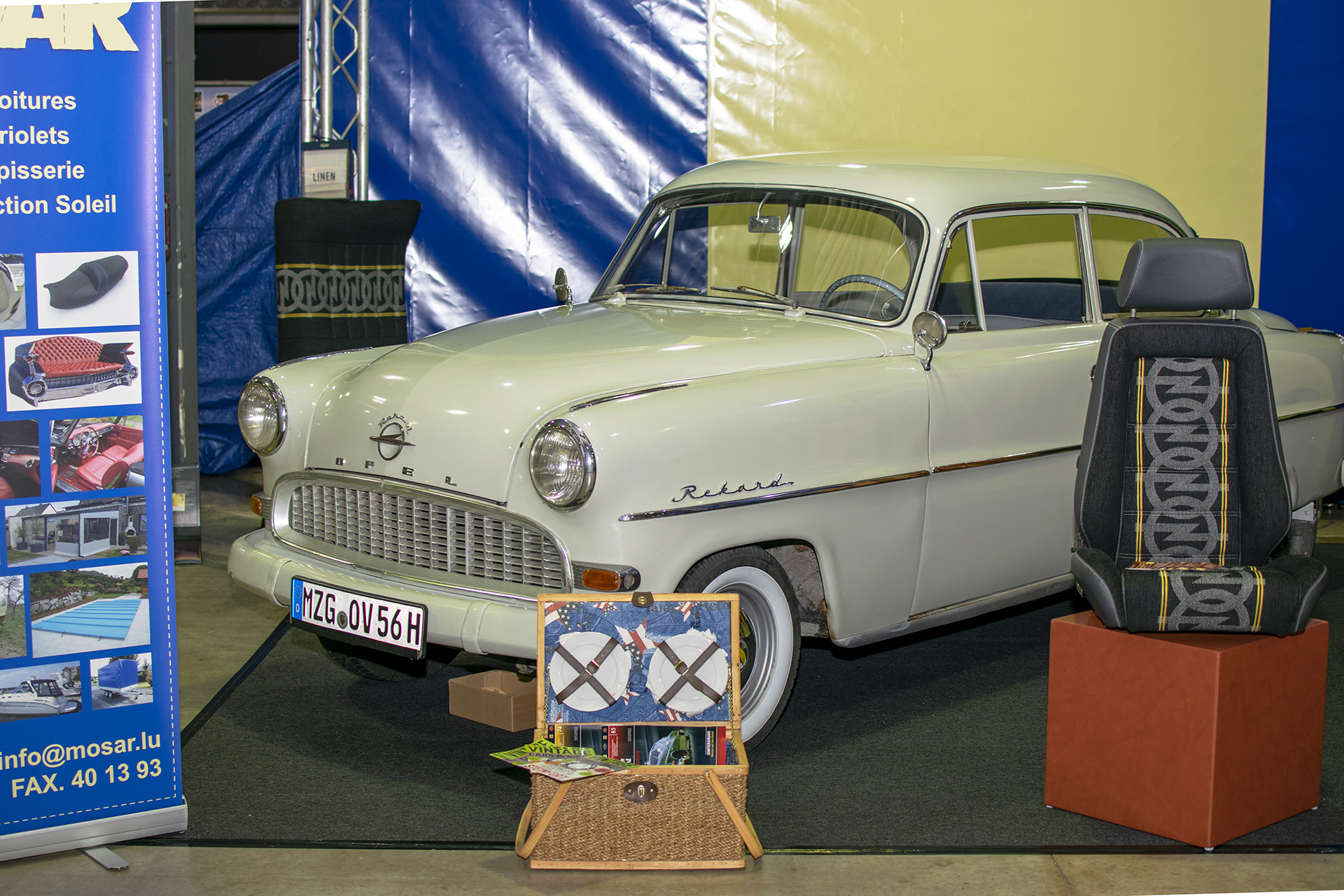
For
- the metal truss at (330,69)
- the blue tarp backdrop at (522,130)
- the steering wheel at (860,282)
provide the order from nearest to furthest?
the steering wheel at (860,282) < the metal truss at (330,69) < the blue tarp backdrop at (522,130)

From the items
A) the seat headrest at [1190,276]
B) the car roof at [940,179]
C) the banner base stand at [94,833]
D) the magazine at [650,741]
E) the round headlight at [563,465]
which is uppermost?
the car roof at [940,179]

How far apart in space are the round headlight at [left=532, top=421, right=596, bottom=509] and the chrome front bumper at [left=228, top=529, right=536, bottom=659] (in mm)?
307

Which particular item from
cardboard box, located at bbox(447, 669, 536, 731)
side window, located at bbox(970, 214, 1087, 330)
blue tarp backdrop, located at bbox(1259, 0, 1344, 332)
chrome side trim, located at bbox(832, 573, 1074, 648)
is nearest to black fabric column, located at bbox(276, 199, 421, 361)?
cardboard box, located at bbox(447, 669, 536, 731)

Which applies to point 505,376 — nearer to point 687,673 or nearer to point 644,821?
point 687,673

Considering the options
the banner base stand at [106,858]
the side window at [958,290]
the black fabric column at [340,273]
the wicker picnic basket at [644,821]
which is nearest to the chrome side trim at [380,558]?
the wicker picnic basket at [644,821]

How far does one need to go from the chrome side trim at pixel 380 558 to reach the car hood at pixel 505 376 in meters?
0.03

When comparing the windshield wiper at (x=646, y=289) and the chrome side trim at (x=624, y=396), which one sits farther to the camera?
the windshield wiper at (x=646, y=289)

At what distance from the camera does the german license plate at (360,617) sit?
336 cm

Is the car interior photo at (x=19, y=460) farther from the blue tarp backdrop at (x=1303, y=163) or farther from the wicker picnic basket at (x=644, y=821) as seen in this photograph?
the blue tarp backdrop at (x=1303, y=163)

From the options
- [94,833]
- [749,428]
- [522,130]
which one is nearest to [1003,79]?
[522,130]

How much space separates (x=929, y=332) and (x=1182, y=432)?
769 millimetres

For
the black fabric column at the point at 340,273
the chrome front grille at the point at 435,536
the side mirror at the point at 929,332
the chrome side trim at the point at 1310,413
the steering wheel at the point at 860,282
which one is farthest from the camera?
the black fabric column at the point at 340,273

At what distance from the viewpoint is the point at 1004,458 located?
13.4ft

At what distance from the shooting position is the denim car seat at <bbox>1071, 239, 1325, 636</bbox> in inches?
134
